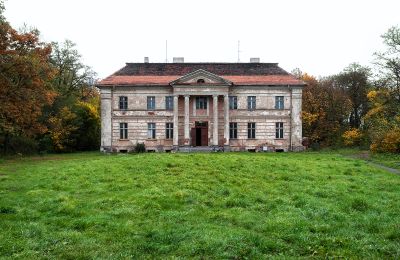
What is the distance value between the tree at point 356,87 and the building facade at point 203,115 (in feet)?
45.6

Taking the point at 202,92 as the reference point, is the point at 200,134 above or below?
below

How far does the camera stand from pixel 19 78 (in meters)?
33.6

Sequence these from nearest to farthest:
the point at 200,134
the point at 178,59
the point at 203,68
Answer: the point at 200,134 → the point at 203,68 → the point at 178,59

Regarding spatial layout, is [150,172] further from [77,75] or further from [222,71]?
[77,75]

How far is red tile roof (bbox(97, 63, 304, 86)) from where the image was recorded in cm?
4691

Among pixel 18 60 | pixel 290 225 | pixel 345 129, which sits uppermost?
pixel 18 60

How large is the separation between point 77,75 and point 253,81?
2759cm

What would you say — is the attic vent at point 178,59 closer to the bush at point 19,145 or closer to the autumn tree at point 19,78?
the autumn tree at point 19,78

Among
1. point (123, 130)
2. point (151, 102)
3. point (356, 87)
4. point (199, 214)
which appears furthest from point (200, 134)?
point (199, 214)

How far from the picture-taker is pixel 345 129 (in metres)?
52.3

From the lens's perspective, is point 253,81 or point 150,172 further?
point 253,81

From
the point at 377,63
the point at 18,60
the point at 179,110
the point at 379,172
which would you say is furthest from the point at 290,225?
the point at 179,110

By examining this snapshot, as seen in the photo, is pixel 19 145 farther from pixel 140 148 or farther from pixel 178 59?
pixel 178 59

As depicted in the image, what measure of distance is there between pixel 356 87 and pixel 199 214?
50459mm
